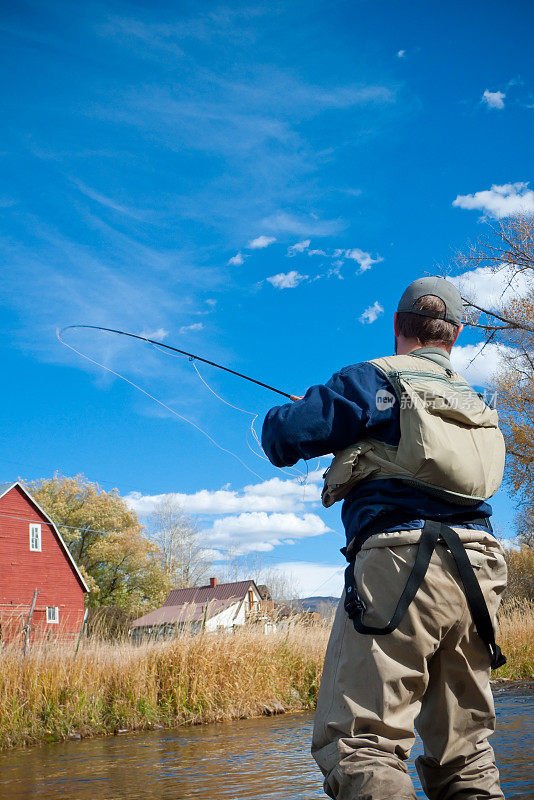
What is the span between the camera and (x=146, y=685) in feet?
27.0

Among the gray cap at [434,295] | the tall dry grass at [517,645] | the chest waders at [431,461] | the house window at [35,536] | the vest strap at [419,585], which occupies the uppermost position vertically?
the house window at [35,536]

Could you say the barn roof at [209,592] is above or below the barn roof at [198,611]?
below

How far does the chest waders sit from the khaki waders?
0.10 ft

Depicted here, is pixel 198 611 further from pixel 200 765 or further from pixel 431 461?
pixel 431 461

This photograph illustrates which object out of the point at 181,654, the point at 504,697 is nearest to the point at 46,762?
the point at 181,654

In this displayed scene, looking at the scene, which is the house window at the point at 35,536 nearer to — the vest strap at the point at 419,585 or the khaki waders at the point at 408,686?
the khaki waders at the point at 408,686

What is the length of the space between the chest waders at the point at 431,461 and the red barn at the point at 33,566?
30.4 m

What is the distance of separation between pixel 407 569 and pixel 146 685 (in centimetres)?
711

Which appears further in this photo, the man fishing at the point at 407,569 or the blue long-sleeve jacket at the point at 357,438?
the blue long-sleeve jacket at the point at 357,438

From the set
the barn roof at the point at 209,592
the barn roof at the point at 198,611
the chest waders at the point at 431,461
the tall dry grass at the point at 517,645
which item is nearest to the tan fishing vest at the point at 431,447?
the chest waders at the point at 431,461

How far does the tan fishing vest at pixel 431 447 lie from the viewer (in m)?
2.06

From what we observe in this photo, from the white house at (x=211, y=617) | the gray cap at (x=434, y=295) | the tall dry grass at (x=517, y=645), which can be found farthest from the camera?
the tall dry grass at (x=517, y=645)

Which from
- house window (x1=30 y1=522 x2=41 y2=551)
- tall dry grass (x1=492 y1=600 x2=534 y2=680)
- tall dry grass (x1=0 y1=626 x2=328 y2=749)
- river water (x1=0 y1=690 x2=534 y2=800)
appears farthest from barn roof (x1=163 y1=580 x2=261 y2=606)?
river water (x1=0 y1=690 x2=534 y2=800)

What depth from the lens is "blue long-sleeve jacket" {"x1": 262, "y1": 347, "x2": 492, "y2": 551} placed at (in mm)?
2062
